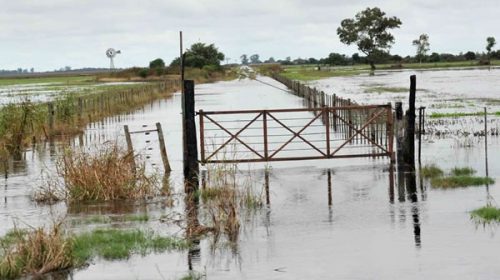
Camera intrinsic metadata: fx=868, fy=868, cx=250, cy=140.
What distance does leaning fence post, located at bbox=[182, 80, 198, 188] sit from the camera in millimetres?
21141

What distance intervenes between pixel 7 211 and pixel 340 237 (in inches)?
298

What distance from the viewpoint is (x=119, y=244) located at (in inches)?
540

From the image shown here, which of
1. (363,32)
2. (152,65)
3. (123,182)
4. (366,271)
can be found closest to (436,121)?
(123,182)

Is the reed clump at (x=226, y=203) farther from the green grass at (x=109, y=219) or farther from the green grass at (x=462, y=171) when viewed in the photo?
the green grass at (x=462, y=171)

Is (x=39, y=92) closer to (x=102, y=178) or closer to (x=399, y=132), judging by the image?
(x=399, y=132)

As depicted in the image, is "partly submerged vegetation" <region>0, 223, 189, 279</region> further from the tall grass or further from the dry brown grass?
the tall grass

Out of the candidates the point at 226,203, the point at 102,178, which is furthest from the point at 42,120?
the point at 226,203

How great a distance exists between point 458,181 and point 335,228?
5.88 meters

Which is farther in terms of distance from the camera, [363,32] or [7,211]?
[363,32]

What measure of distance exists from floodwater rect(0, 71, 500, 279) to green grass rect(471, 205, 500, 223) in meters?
0.19

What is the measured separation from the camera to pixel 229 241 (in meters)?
14.0

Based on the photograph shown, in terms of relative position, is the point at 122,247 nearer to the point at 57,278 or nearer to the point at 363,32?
the point at 57,278

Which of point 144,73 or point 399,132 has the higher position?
point 144,73

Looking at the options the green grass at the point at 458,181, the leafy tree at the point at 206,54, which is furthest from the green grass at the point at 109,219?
the leafy tree at the point at 206,54
